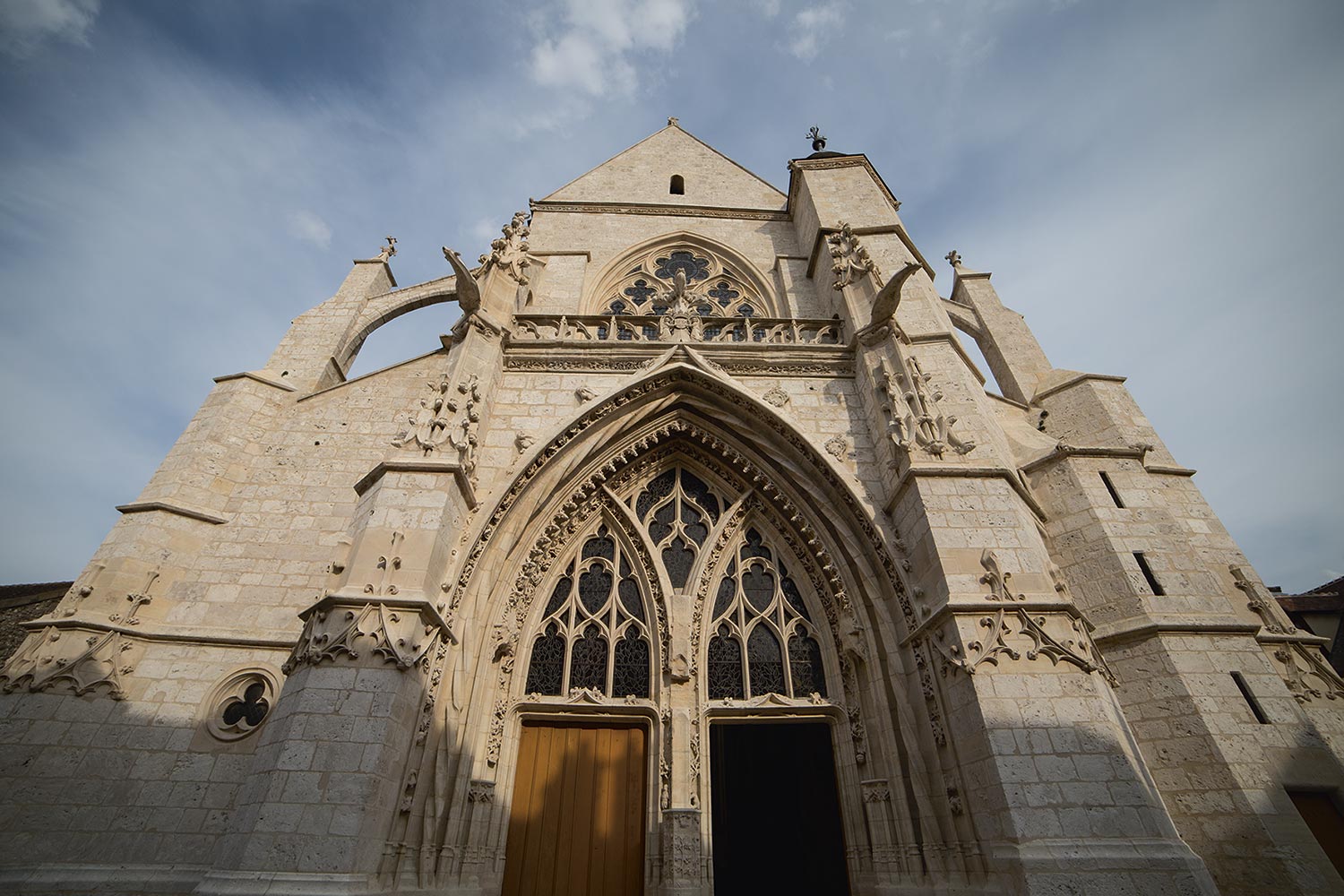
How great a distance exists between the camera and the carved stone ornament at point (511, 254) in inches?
301

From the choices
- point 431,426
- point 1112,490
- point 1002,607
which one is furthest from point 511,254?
point 1112,490

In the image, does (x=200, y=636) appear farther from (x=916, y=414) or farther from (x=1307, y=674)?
(x=1307, y=674)

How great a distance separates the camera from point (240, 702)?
530 centimetres

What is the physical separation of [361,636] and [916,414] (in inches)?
213

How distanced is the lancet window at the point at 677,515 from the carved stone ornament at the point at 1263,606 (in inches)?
212

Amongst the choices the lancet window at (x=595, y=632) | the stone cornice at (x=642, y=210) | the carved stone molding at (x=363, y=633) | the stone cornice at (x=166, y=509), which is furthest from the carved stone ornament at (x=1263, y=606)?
the stone cornice at (x=166, y=509)

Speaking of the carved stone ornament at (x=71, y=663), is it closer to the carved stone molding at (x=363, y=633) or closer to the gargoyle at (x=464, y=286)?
the carved stone molding at (x=363, y=633)

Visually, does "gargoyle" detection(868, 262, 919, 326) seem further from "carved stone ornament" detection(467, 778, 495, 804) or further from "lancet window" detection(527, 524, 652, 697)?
"carved stone ornament" detection(467, 778, 495, 804)

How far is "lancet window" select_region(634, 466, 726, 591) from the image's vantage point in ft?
21.6

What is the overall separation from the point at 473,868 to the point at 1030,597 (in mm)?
4970

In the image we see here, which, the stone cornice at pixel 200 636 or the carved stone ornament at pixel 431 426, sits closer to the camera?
the stone cornice at pixel 200 636

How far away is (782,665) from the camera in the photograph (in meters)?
5.94

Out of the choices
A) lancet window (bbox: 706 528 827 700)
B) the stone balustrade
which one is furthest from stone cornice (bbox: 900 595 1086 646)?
the stone balustrade

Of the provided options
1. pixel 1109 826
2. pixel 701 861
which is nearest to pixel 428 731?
pixel 701 861
